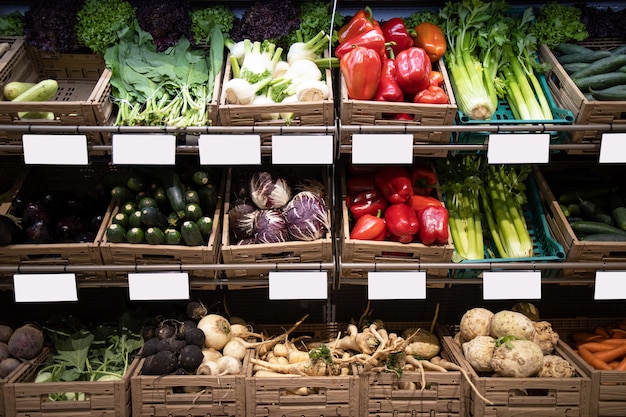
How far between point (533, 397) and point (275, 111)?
1.33 meters

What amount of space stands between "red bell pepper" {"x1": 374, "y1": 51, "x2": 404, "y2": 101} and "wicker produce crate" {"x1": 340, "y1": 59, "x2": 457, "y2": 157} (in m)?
0.07

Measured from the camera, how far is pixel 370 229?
216cm

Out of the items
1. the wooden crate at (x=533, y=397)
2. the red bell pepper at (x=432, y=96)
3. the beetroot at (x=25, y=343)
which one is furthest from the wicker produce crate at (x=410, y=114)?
the beetroot at (x=25, y=343)

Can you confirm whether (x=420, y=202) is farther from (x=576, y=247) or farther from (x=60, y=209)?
(x=60, y=209)

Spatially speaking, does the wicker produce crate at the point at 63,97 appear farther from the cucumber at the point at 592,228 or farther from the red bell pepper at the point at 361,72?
the cucumber at the point at 592,228

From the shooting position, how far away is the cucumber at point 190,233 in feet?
6.94

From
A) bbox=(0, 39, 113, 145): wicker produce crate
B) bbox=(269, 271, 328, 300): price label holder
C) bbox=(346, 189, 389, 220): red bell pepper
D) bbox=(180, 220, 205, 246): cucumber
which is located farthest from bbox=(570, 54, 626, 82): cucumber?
bbox=(0, 39, 113, 145): wicker produce crate

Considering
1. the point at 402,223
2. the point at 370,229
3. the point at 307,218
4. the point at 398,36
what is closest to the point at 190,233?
the point at 307,218

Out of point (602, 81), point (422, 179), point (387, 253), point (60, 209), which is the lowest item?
point (387, 253)

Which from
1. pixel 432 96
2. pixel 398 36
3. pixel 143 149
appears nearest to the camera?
pixel 143 149

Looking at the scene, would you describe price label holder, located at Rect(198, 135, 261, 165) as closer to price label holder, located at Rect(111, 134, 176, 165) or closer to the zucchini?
price label holder, located at Rect(111, 134, 176, 165)

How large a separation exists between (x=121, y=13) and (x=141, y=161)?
2.34ft

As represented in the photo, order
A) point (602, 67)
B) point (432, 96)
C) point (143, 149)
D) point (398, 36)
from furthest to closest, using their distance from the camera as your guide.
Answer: point (398, 36) < point (602, 67) < point (432, 96) < point (143, 149)

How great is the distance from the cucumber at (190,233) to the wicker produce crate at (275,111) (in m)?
0.37
